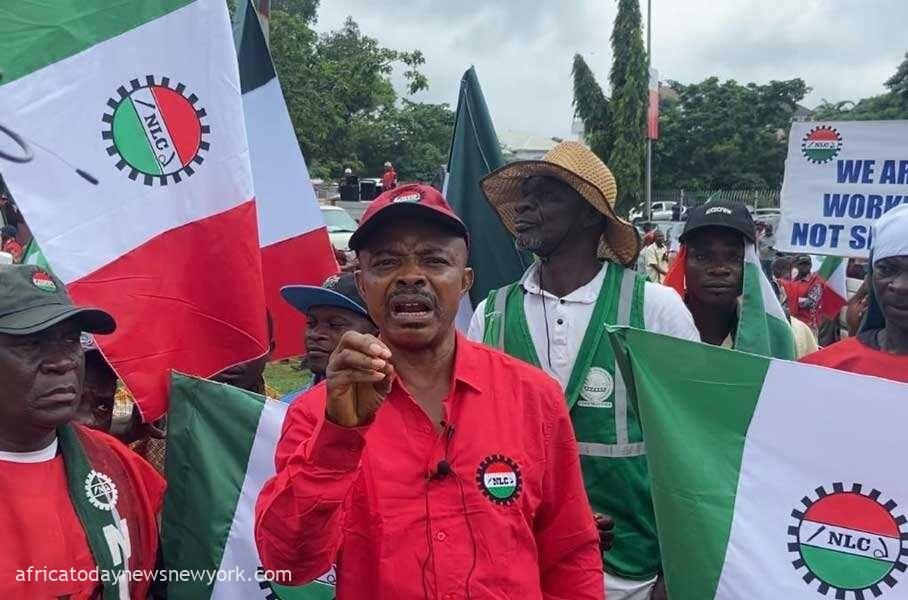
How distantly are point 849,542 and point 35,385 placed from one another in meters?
2.32

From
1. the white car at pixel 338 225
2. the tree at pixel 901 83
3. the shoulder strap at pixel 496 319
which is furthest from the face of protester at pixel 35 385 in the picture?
the tree at pixel 901 83

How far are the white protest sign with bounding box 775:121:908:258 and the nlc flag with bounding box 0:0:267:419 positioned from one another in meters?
3.34

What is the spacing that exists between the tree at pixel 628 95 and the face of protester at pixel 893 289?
108 feet

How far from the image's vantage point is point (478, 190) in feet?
15.8

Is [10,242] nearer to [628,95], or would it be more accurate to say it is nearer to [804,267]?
[804,267]

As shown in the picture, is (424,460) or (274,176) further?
(274,176)

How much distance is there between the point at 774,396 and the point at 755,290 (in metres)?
1.08

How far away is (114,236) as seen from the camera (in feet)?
10.4

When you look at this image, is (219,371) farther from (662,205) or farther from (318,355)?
(662,205)

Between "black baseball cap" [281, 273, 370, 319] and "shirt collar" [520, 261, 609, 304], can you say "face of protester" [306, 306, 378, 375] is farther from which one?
"shirt collar" [520, 261, 609, 304]

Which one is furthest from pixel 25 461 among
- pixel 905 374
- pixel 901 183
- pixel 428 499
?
pixel 901 183

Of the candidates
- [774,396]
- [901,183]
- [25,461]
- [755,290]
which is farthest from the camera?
[901,183]

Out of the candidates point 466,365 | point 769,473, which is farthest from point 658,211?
point 466,365

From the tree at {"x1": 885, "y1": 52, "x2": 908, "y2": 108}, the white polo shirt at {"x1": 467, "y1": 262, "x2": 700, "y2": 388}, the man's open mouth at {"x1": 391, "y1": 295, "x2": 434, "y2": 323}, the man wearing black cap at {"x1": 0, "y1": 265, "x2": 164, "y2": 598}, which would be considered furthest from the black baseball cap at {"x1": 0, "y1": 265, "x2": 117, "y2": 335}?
the tree at {"x1": 885, "y1": 52, "x2": 908, "y2": 108}
